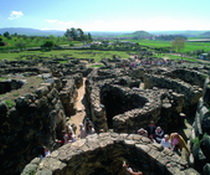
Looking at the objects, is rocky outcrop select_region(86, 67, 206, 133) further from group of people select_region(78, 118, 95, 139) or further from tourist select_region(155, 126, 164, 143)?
tourist select_region(155, 126, 164, 143)

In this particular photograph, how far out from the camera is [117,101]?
1298cm

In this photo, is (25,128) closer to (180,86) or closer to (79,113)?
(79,113)

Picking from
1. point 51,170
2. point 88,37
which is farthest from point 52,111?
point 88,37

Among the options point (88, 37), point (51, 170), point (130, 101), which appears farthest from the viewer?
point (88, 37)

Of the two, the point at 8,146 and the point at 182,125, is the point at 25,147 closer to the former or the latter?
the point at 8,146

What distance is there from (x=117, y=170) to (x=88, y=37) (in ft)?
461

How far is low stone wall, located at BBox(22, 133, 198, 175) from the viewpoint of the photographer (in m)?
4.91

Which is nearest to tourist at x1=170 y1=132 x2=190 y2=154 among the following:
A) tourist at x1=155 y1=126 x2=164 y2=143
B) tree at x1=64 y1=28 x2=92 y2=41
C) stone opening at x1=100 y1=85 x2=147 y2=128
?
tourist at x1=155 y1=126 x2=164 y2=143

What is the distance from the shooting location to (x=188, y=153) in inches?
309

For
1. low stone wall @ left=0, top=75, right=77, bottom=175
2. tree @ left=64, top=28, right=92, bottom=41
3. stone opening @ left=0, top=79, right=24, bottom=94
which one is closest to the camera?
low stone wall @ left=0, top=75, right=77, bottom=175

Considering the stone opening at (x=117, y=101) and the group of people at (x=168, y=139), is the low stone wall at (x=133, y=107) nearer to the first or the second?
the stone opening at (x=117, y=101)

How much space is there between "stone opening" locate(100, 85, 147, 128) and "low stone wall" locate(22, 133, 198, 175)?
5.40 m

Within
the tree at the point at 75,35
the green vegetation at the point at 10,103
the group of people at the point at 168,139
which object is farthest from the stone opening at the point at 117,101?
the tree at the point at 75,35

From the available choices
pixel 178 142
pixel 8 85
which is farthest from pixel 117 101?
pixel 8 85
